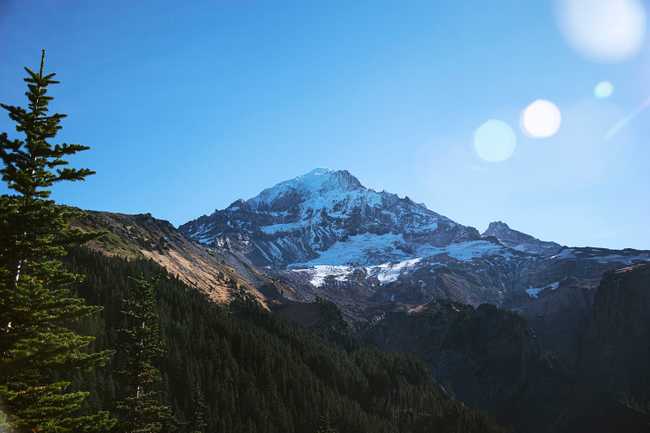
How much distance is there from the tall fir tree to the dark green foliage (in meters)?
125

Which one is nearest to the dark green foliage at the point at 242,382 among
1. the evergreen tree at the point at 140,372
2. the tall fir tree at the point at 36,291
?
the evergreen tree at the point at 140,372

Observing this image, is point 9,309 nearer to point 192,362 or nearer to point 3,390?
point 3,390

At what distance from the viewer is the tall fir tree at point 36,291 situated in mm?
20875

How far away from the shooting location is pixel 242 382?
6698 inches

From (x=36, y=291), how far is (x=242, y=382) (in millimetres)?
158186

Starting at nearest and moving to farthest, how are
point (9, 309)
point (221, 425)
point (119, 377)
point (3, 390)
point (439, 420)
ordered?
point (3, 390) < point (9, 309) < point (119, 377) < point (221, 425) < point (439, 420)

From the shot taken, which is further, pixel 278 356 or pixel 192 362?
pixel 278 356

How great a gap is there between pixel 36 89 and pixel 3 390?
1323 centimetres

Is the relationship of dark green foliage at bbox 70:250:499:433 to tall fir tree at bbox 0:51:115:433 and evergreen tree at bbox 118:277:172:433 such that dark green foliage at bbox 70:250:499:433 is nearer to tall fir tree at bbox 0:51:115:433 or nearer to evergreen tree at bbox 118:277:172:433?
evergreen tree at bbox 118:277:172:433

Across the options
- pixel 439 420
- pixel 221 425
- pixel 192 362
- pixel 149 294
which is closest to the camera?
pixel 149 294

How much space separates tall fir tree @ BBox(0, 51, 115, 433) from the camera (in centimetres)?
2088

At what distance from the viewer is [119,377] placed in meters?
37.5

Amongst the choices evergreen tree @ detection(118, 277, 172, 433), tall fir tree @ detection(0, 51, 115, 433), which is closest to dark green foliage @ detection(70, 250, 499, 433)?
evergreen tree @ detection(118, 277, 172, 433)

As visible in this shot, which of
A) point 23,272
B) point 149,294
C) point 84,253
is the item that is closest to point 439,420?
point 84,253
